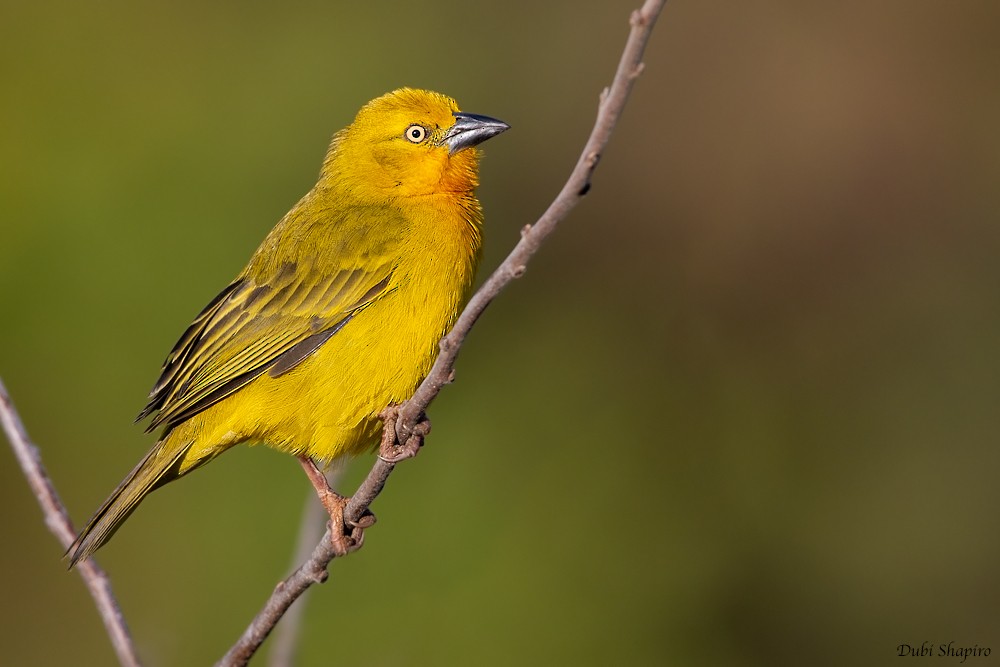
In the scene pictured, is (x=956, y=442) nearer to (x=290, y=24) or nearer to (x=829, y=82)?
(x=829, y=82)

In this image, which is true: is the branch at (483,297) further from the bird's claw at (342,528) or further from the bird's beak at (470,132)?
the bird's beak at (470,132)

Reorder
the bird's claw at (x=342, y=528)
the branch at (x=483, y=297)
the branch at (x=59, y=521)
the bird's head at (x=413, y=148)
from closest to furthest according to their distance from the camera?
the branch at (x=483, y=297), the branch at (x=59, y=521), the bird's claw at (x=342, y=528), the bird's head at (x=413, y=148)

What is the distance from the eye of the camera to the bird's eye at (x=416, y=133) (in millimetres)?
4984

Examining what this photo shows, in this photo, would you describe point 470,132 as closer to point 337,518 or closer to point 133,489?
point 337,518

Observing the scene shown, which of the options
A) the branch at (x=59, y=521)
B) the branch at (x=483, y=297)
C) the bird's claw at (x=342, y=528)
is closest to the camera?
the branch at (x=483, y=297)

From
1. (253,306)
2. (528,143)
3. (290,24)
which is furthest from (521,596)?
(290,24)

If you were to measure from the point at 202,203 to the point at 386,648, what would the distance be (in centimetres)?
279

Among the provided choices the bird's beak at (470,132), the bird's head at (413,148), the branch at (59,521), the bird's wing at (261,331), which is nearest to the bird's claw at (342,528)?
the bird's wing at (261,331)

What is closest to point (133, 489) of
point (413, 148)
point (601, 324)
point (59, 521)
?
point (59, 521)

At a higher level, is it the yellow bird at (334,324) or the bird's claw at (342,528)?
the yellow bird at (334,324)

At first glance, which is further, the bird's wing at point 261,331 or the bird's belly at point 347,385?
the bird's wing at point 261,331

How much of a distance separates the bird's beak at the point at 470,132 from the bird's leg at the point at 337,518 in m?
1.45

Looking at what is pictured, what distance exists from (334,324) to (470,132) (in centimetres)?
106

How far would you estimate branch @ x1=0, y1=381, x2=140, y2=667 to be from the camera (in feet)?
11.6
